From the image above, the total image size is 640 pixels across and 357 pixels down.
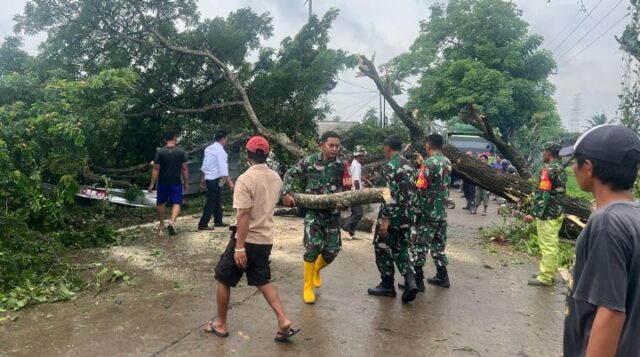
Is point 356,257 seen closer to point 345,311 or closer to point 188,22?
point 345,311

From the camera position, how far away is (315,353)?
3.85 meters

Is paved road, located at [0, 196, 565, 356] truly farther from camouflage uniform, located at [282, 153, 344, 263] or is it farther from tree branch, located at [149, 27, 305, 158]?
tree branch, located at [149, 27, 305, 158]

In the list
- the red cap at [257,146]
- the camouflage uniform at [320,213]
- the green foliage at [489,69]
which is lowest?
the camouflage uniform at [320,213]

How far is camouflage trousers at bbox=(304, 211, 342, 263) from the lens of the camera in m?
4.98

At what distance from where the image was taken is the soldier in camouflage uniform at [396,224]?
205 inches

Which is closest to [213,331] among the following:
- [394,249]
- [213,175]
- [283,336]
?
[283,336]

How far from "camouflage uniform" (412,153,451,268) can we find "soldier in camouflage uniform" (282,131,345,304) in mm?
1118

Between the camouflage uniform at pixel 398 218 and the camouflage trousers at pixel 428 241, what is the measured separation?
24 cm

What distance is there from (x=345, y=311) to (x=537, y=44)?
2697 centimetres

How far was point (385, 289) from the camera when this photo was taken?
535 cm

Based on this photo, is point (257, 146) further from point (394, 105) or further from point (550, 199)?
point (394, 105)

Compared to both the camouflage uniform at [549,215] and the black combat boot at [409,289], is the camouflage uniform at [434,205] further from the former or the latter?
the camouflage uniform at [549,215]

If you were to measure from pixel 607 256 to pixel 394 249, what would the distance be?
3.66 m

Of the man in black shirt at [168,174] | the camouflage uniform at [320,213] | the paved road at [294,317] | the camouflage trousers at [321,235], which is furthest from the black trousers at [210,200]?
the camouflage trousers at [321,235]
